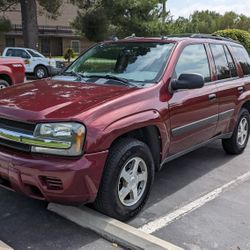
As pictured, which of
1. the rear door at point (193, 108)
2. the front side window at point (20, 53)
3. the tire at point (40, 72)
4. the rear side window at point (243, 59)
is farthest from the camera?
the tire at point (40, 72)

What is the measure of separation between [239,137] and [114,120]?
3.38 metres

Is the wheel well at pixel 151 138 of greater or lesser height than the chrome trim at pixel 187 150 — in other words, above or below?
above

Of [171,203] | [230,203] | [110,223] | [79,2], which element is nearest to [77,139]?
[110,223]

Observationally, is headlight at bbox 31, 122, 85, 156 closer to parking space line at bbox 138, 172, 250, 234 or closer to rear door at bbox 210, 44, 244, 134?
parking space line at bbox 138, 172, 250, 234

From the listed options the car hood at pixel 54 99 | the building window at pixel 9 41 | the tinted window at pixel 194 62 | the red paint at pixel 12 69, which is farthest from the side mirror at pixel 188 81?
the building window at pixel 9 41

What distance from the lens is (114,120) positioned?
13.0 ft

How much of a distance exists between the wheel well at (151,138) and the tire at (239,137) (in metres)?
2.24

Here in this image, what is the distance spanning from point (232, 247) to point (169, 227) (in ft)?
2.01

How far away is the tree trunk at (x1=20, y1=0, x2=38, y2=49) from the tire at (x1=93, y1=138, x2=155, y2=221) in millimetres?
23466

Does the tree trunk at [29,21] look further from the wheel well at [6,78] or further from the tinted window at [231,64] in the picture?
the tinted window at [231,64]

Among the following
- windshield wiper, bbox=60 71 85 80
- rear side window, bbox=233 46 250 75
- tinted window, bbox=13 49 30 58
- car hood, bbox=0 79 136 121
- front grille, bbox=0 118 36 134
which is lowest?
tinted window, bbox=13 49 30 58

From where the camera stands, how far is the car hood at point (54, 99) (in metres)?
3.88

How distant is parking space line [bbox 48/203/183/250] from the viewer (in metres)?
3.71

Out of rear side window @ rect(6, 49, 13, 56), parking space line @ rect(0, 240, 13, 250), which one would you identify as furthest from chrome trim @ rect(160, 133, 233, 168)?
rear side window @ rect(6, 49, 13, 56)
